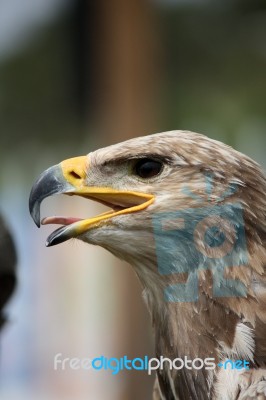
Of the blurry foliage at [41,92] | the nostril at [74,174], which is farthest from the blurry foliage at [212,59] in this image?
the nostril at [74,174]

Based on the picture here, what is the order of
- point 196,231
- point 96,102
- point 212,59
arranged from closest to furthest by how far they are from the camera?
1. point 196,231
2. point 212,59
3. point 96,102

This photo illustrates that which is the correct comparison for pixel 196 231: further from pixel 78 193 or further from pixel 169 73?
pixel 169 73

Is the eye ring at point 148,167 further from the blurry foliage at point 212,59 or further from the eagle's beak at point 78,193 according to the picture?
A: the blurry foliage at point 212,59

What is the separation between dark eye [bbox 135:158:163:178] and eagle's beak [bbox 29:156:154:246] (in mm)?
22

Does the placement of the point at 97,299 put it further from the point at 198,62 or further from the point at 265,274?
the point at 265,274

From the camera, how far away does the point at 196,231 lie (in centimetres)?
90

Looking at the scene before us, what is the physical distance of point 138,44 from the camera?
1979 millimetres

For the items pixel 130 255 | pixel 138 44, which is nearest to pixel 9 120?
pixel 138 44

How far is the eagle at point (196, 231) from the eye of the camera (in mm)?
892

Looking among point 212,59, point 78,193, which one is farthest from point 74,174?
point 212,59

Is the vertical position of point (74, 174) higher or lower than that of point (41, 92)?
lower

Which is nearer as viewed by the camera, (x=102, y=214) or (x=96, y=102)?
(x=102, y=214)

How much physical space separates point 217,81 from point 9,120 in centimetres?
49

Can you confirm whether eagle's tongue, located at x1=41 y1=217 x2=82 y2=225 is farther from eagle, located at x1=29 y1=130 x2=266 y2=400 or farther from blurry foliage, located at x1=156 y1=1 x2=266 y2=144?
blurry foliage, located at x1=156 y1=1 x2=266 y2=144
